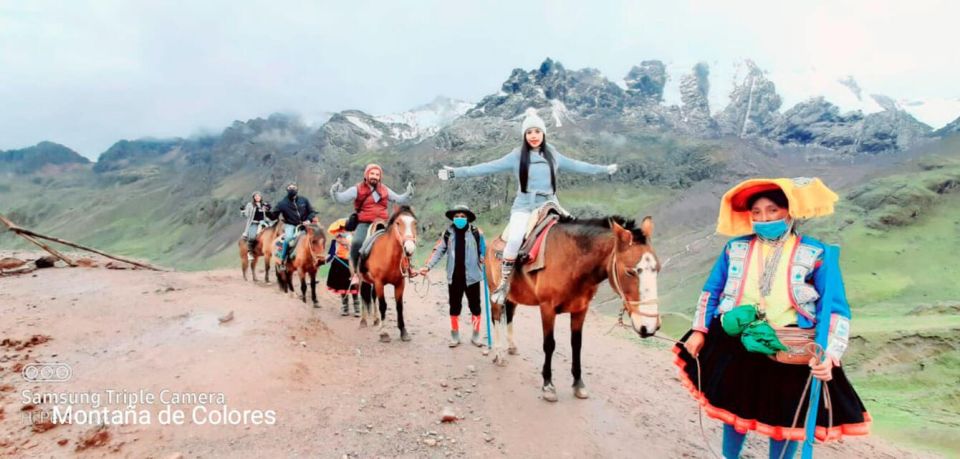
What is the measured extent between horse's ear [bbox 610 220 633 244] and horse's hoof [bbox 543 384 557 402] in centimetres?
215

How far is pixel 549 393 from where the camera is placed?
5594mm

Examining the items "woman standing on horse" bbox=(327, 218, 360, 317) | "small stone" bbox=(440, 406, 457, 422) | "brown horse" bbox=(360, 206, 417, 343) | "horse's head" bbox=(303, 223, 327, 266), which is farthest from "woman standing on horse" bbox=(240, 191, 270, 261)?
"small stone" bbox=(440, 406, 457, 422)

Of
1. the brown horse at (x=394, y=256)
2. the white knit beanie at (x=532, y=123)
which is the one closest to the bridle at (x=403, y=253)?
the brown horse at (x=394, y=256)

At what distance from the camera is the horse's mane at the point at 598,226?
4.55 metres

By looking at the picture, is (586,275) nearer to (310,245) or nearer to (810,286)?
(810,286)

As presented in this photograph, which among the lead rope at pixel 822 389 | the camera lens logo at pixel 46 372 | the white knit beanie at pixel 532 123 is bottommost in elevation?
the camera lens logo at pixel 46 372

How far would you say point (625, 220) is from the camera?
4938mm

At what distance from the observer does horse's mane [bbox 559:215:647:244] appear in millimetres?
4547

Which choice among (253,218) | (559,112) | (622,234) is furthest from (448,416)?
(559,112)

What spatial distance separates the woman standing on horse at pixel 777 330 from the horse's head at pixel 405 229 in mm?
5452

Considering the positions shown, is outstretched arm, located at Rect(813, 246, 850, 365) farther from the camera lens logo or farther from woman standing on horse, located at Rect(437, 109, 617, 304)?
the camera lens logo

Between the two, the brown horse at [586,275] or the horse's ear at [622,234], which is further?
the horse's ear at [622,234]

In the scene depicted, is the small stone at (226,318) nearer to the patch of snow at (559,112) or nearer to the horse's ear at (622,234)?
the horse's ear at (622,234)

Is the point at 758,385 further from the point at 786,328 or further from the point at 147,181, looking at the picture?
the point at 147,181
